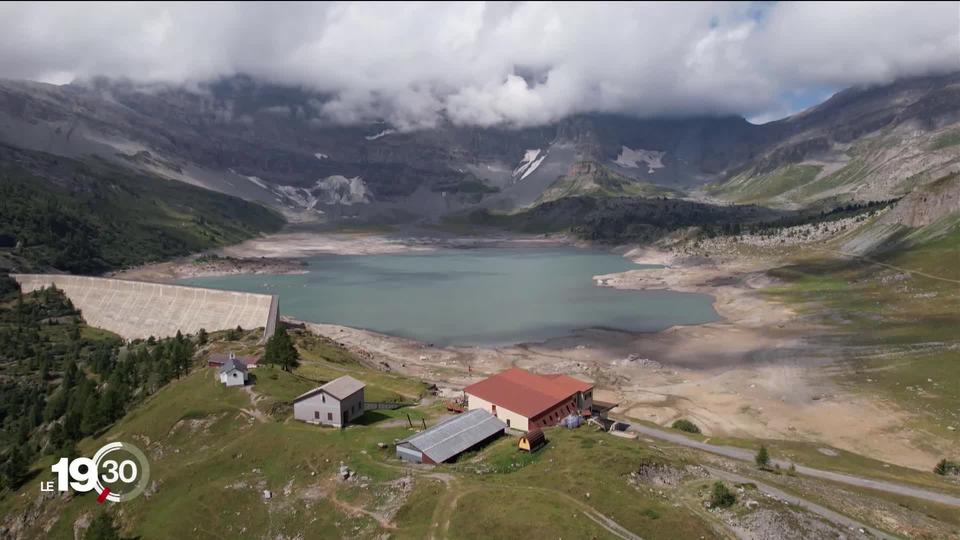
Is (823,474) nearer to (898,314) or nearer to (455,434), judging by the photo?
(455,434)

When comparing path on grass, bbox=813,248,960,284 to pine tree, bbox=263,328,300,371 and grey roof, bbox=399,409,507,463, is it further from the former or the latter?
pine tree, bbox=263,328,300,371

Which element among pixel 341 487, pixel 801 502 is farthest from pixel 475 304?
pixel 801 502

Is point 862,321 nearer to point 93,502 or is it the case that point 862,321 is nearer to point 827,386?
point 827,386

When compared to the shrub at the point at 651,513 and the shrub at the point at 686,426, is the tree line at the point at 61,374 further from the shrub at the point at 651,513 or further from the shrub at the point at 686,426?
the shrub at the point at 686,426

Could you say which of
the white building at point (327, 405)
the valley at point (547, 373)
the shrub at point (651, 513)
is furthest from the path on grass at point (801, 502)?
the white building at point (327, 405)

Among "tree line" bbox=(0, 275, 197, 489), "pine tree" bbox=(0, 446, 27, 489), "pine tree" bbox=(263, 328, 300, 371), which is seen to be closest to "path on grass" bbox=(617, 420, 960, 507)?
"pine tree" bbox=(263, 328, 300, 371)

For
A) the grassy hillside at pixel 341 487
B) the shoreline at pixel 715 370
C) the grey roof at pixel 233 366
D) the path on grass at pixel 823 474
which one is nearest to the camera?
the grassy hillside at pixel 341 487

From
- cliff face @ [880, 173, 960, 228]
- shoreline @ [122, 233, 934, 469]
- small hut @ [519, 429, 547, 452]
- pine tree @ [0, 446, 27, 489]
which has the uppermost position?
cliff face @ [880, 173, 960, 228]
